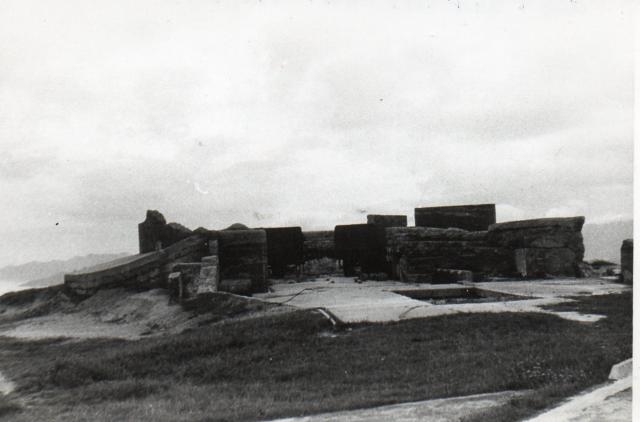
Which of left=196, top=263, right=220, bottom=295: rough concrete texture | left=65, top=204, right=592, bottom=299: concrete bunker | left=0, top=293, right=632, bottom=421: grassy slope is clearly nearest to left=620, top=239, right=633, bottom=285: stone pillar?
left=65, top=204, right=592, bottom=299: concrete bunker

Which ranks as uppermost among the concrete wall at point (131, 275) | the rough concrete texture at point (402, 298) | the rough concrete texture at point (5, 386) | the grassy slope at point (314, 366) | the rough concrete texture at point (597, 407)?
the concrete wall at point (131, 275)

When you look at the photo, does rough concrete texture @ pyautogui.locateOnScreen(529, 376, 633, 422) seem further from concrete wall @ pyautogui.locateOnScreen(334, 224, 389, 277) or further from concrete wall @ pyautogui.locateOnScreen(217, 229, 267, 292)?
concrete wall @ pyautogui.locateOnScreen(334, 224, 389, 277)

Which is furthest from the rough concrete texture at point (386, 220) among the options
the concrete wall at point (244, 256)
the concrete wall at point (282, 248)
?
the concrete wall at point (244, 256)

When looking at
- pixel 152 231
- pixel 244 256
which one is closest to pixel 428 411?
pixel 244 256

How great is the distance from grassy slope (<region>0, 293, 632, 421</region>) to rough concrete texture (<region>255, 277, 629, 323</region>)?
1.52 feet

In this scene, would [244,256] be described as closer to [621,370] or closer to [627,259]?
[627,259]

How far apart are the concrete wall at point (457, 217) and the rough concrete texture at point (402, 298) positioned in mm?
3979

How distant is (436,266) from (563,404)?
1113 centimetres

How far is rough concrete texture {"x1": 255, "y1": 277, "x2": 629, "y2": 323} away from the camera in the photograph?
8.62 metres

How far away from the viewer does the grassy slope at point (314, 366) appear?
5352 millimetres

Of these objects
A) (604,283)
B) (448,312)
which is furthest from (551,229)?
(448,312)

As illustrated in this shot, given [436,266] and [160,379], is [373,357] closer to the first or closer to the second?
[160,379]

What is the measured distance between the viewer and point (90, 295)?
13.3 m

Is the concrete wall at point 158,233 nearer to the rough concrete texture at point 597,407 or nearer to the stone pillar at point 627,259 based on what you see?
the stone pillar at point 627,259
